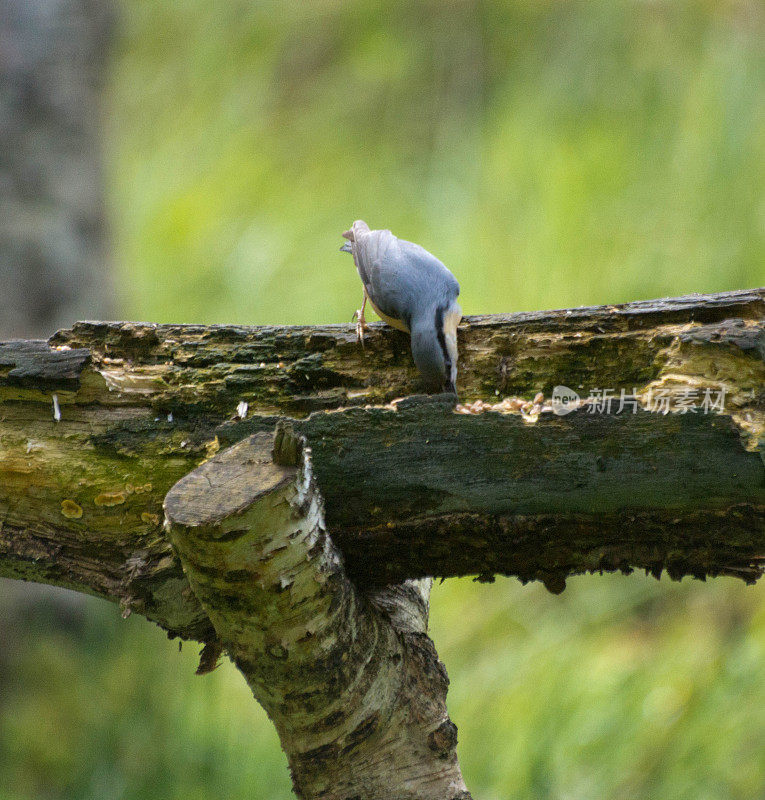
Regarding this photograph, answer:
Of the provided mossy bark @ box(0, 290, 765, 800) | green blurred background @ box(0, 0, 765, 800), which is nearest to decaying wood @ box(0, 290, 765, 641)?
mossy bark @ box(0, 290, 765, 800)

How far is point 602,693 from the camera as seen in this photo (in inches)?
111

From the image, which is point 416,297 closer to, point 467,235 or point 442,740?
point 442,740

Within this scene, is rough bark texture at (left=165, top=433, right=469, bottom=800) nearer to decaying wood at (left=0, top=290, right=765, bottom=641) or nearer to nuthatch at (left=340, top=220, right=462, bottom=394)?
decaying wood at (left=0, top=290, right=765, bottom=641)

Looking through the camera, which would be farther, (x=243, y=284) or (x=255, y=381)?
(x=243, y=284)

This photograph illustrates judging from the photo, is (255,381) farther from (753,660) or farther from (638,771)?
(753,660)

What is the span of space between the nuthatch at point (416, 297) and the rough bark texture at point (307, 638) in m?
0.38

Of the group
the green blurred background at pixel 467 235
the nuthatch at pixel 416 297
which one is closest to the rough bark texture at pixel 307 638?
the nuthatch at pixel 416 297

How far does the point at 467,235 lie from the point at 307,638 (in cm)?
301

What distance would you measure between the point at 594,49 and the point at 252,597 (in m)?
3.93

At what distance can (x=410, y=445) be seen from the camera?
1.19m

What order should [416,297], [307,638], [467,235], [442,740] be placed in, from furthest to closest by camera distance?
[467,235]
[416,297]
[442,740]
[307,638]

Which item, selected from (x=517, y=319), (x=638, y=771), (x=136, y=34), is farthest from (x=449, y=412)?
(x=136, y=34)

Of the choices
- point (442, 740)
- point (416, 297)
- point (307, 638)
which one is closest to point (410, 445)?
point (307, 638)

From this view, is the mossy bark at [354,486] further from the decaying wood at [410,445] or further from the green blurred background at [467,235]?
the green blurred background at [467,235]
